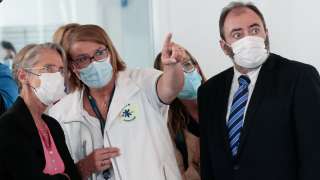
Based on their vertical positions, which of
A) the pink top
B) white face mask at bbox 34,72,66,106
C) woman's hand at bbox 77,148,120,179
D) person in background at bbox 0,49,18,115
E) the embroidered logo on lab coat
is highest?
white face mask at bbox 34,72,66,106

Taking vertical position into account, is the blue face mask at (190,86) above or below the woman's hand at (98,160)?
above

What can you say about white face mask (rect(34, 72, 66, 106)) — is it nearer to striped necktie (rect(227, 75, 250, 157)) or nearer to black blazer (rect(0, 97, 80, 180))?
black blazer (rect(0, 97, 80, 180))

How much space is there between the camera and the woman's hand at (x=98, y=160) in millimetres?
1839

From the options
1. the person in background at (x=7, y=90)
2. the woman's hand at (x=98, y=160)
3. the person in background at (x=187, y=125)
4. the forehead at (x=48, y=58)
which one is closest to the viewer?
the forehead at (x=48, y=58)

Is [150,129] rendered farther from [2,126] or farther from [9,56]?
[9,56]

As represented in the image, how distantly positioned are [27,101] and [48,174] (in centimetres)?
32

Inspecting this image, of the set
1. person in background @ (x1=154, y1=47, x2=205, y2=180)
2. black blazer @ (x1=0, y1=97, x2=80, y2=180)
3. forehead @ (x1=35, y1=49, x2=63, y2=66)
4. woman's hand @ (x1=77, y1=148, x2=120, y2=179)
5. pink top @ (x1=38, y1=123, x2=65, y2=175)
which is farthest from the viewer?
person in background @ (x1=154, y1=47, x2=205, y2=180)

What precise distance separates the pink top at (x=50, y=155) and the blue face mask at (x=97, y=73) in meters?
0.32

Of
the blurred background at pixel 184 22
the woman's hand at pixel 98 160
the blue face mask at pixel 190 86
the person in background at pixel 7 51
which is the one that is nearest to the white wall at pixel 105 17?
the blurred background at pixel 184 22

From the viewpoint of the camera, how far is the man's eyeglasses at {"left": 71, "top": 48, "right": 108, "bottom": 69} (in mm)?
1928

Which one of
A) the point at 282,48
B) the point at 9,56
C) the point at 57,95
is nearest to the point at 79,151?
the point at 57,95

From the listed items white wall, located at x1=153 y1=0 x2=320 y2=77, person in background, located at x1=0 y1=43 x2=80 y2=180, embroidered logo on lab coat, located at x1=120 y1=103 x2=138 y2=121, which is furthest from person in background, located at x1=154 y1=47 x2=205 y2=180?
white wall, located at x1=153 y1=0 x2=320 y2=77

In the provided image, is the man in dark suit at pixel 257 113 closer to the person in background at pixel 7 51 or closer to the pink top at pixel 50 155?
the pink top at pixel 50 155

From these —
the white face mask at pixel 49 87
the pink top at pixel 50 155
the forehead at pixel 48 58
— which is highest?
the forehead at pixel 48 58
